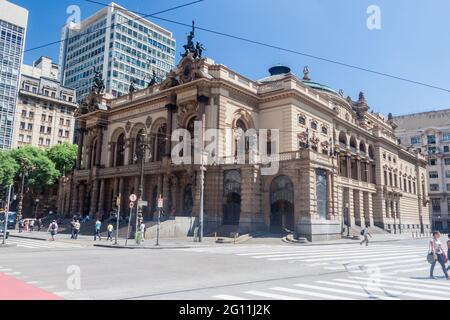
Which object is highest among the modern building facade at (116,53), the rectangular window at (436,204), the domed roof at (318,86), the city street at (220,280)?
the modern building facade at (116,53)

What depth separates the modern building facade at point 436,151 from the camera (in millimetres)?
85938

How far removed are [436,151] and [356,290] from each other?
304ft

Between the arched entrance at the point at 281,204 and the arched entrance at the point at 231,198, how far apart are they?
327 centimetres

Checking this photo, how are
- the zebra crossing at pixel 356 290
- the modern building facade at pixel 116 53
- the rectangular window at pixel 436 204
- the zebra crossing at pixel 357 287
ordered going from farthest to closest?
the modern building facade at pixel 116 53 < the rectangular window at pixel 436 204 < the zebra crossing at pixel 357 287 < the zebra crossing at pixel 356 290

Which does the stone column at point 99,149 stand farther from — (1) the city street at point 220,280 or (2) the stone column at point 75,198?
(1) the city street at point 220,280

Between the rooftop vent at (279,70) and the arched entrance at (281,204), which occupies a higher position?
the rooftop vent at (279,70)

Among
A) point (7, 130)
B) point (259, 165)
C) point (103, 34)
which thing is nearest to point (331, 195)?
point (259, 165)

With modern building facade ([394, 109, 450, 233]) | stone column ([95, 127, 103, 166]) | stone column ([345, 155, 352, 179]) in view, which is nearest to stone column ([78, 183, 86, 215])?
stone column ([95, 127, 103, 166])

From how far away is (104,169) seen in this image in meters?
49.6

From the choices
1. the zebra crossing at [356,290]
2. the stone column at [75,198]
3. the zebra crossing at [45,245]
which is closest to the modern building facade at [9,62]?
the stone column at [75,198]

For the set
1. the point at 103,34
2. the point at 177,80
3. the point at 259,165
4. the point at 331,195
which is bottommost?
the point at 331,195
